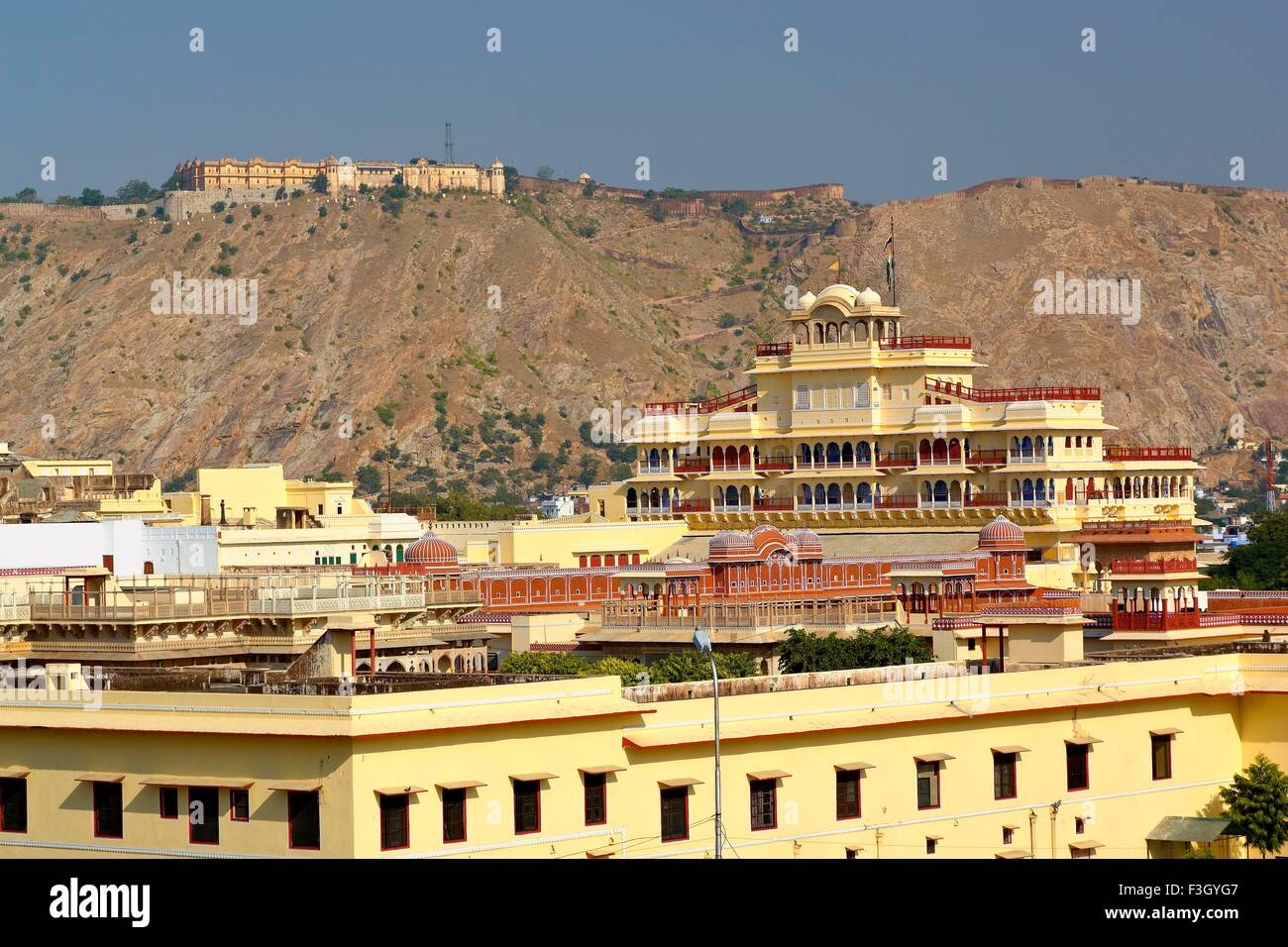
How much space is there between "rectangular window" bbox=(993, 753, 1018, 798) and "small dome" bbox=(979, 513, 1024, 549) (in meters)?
46.3

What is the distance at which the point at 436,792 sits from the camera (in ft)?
131

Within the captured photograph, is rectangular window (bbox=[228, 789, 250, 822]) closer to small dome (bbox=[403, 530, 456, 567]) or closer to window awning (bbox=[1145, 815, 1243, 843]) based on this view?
window awning (bbox=[1145, 815, 1243, 843])

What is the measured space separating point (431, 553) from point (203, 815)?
5422 cm

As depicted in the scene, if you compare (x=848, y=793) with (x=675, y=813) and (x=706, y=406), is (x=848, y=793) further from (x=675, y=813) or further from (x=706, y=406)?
(x=706, y=406)

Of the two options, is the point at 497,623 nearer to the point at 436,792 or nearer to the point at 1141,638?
the point at 1141,638

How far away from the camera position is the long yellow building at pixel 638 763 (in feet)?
129

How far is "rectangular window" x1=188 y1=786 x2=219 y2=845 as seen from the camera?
40156 mm

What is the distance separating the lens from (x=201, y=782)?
40.2 m

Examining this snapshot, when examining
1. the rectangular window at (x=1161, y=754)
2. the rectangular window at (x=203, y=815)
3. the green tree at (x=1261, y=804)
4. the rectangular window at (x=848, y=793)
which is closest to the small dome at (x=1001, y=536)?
the green tree at (x=1261, y=804)

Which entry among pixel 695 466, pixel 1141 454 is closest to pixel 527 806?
pixel 1141 454

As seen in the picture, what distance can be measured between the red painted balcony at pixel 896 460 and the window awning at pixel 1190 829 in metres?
61.3

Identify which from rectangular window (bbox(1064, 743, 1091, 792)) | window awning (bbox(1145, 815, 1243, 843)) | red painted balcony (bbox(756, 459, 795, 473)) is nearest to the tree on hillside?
red painted balcony (bbox(756, 459, 795, 473))

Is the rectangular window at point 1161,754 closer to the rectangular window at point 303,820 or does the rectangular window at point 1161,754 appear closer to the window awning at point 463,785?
the window awning at point 463,785
